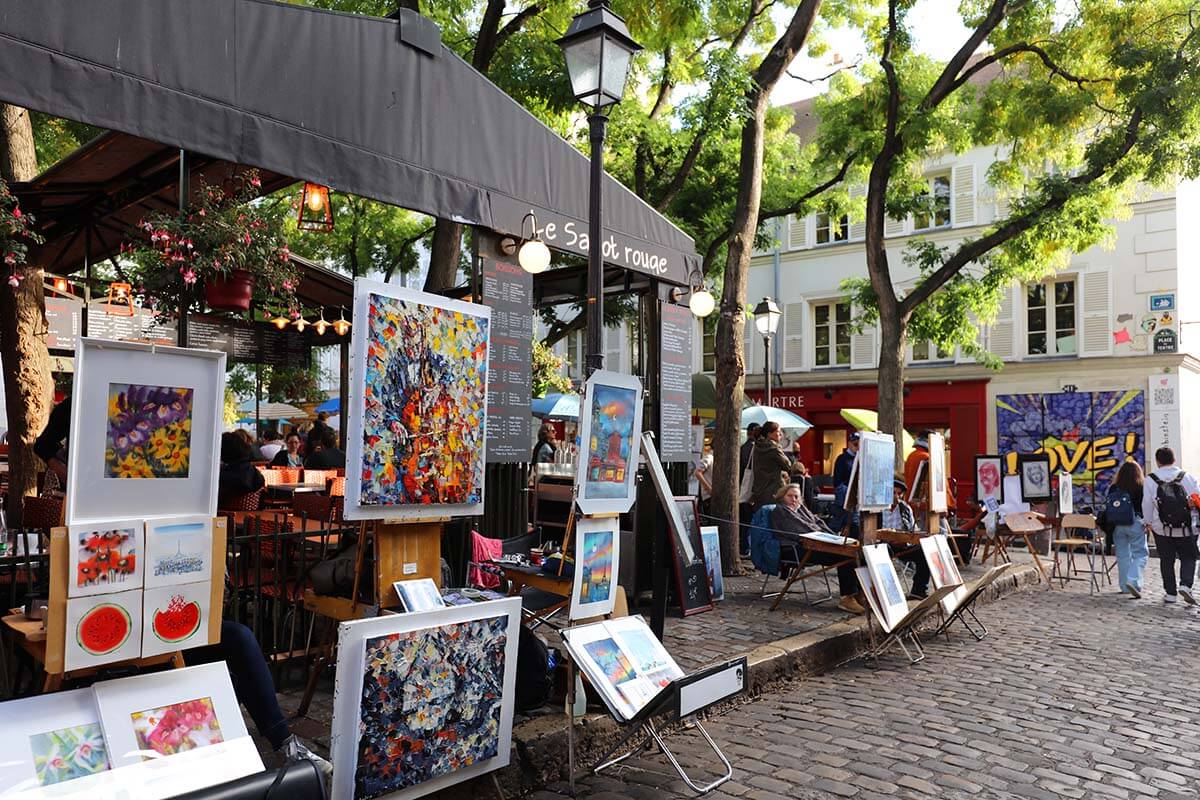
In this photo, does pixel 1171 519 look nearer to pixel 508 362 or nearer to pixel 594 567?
pixel 508 362

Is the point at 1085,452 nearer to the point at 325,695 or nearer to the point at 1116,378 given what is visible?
the point at 1116,378

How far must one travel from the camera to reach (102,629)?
2967 mm

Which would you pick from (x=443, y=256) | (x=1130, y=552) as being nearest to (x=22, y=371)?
(x=443, y=256)

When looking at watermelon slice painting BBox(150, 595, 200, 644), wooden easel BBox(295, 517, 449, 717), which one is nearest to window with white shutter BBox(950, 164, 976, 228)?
wooden easel BBox(295, 517, 449, 717)

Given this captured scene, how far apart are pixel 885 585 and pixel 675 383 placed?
3.20m

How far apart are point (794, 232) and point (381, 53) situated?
22169 millimetres

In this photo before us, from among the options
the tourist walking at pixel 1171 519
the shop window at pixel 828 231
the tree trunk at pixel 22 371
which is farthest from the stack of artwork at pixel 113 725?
the shop window at pixel 828 231

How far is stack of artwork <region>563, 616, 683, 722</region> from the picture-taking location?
4.23 metres

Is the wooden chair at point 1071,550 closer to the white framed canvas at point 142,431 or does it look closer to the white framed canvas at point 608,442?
the white framed canvas at point 608,442

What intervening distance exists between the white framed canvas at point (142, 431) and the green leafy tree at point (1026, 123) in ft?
38.1

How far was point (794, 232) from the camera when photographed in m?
26.9

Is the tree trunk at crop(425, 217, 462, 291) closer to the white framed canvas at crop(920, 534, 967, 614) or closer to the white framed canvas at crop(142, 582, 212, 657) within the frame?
the white framed canvas at crop(920, 534, 967, 614)

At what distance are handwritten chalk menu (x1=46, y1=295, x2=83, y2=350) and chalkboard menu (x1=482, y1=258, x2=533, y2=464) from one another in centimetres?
636

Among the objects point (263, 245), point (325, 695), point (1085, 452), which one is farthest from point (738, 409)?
point (1085, 452)
